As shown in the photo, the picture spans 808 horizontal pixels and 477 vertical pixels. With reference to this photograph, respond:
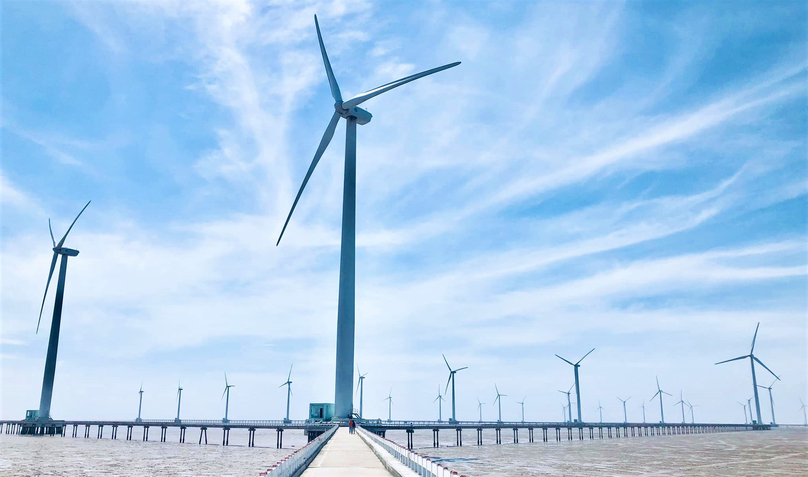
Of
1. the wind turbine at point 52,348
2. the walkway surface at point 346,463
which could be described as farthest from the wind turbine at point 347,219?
the wind turbine at point 52,348

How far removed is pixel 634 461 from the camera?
83375 millimetres

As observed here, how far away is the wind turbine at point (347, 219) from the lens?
236 feet

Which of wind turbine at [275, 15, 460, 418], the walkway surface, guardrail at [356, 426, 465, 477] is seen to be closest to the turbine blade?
wind turbine at [275, 15, 460, 418]

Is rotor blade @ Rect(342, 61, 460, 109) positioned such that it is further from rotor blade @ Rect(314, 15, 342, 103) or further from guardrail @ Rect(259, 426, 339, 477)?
guardrail @ Rect(259, 426, 339, 477)

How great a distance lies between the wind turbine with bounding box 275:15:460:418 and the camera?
7188 centimetres

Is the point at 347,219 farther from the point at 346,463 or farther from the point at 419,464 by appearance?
the point at 419,464

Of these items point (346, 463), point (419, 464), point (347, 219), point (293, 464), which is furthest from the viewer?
point (347, 219)

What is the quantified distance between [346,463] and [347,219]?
47677 millimetres

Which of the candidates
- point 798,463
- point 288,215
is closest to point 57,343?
point 288,215

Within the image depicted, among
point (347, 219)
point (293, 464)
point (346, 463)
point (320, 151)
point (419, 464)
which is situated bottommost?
point (346, 463)

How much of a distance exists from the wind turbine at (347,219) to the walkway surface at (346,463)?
2958 centimetres

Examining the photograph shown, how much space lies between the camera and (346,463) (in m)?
31.8

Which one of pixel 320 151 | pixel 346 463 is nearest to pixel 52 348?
pixel 320 151

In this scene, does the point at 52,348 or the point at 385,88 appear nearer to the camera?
the point at 385,88
